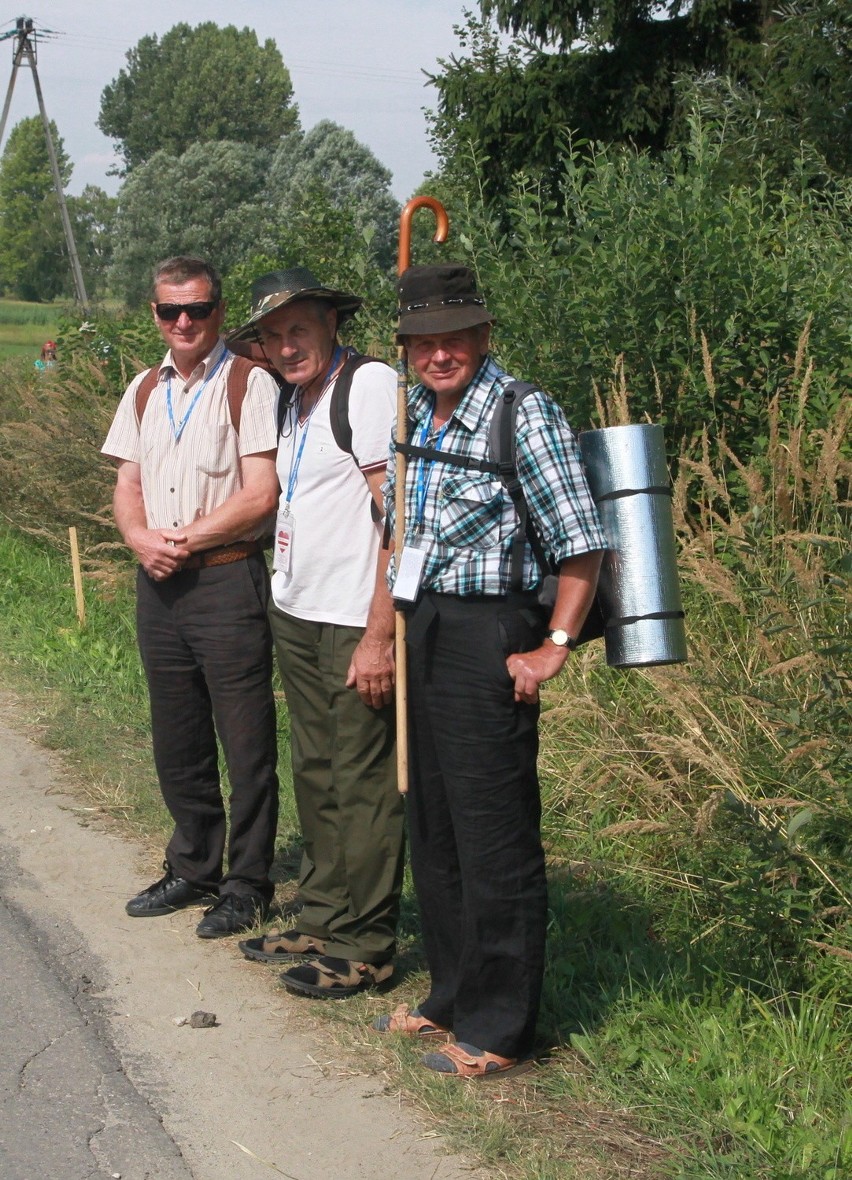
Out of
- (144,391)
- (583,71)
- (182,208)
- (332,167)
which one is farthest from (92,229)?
(144,391)

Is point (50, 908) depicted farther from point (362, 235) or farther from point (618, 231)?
point (362, 235)

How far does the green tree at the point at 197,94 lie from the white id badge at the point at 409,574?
9351cm

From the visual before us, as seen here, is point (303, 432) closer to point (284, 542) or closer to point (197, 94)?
point (284, 542)

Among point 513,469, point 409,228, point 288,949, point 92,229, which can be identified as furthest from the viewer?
point 92,229

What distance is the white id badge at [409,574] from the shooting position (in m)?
3.70

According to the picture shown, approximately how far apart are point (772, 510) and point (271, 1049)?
2963mm

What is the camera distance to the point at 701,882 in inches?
187

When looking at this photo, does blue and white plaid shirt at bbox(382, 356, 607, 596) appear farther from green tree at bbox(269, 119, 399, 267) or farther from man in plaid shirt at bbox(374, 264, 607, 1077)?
green tree at bbox(269, 119, 399, 267)

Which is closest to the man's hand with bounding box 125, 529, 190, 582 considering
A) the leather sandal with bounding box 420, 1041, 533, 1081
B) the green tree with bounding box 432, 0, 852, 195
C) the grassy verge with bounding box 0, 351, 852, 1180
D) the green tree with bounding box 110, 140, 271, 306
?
the grassy verge with bounding box 0, 351, 852, 1180

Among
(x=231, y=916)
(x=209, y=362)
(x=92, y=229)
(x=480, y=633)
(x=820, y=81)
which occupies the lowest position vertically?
(x=231, y=916)

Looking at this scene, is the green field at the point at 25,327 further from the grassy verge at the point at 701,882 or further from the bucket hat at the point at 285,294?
the bucket hat at the point at 285,294

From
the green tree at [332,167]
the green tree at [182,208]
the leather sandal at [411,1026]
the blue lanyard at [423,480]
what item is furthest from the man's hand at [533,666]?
the green tree at [182,208]

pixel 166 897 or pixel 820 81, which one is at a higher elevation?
pixel 820 81

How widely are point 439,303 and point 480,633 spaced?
2.75 ft
